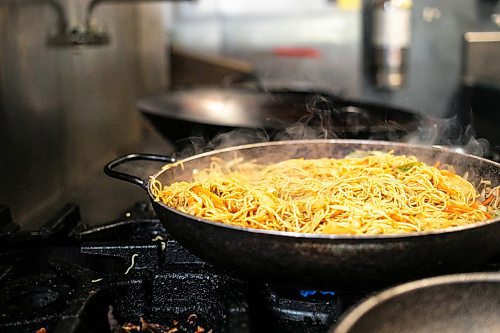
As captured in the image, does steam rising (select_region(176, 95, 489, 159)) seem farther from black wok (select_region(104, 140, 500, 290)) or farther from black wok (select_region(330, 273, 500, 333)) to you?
black wok (select_region(330, 273, 500, 333))

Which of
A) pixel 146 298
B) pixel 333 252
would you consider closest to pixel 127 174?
pixel 146 298

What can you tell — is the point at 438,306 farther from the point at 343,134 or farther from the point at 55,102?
the point at 55,102

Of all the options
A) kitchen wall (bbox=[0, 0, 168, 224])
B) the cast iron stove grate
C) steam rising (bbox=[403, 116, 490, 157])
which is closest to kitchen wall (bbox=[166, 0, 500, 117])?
kitchen wall (bbox=[0, 0, 168, 224])

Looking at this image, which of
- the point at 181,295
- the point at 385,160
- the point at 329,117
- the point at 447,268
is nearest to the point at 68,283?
the point at 181,295

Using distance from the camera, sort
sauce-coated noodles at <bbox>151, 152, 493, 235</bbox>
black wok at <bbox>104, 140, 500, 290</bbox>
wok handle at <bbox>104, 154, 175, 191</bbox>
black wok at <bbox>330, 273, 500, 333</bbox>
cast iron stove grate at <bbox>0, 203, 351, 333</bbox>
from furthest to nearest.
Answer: wok handle at <bbox>104, 154, 175, 191</bbox>
sauce-coated noodles at <bbox>151, 152, 493, 235</bbox>
cast iron stove grate at <bbox>0, 203, 351, 333</bbox>
black wok at <bbox>104, 140, 500, 290</bbox>
black wok at <bbox>330, 273, 500, 333</bbox>

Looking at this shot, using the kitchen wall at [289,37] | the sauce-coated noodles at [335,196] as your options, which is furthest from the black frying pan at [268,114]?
the kitchen wall at [289,37]

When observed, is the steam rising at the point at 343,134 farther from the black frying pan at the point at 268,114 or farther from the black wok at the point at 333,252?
the black wok at the point at 333,252
